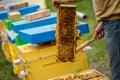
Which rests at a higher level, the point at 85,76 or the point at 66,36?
the point at 66,36

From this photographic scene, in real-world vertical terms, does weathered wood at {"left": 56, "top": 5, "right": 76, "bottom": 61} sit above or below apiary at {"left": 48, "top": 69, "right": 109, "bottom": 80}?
above

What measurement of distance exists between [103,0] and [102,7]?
43 mm

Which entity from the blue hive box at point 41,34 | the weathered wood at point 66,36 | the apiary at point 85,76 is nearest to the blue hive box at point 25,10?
the blue hive box at point 41,34

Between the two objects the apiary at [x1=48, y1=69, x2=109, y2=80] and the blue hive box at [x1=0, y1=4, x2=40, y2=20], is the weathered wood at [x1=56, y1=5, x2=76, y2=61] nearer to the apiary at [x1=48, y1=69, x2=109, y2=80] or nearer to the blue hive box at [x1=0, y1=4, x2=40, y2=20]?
the apiary at [x1=48, y1=69, x2=109, y2=80]

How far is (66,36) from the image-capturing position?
95.8 inches

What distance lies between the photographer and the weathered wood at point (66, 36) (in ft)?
7.76

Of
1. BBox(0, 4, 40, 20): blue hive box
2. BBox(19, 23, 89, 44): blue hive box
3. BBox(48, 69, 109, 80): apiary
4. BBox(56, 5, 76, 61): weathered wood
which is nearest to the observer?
BBox(56, 5, 76, 61): weathered wood

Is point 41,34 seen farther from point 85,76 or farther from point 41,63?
point 85,76

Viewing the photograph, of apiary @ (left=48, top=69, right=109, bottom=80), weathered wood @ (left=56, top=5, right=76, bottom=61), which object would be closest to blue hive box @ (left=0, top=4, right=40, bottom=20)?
apiary @ (left=48, top=69, right=109, bottom=80)

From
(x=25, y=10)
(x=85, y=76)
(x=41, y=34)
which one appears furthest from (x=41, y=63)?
(x=25, y=10)

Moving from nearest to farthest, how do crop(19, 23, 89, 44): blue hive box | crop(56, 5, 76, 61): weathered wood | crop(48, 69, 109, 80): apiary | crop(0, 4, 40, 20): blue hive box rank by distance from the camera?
crop(56, 5, 76, 61): weathered wood → crop(48, 69, 109, 80): apiary → crop(19, 23, 89, 44): blue hive box → crop(0, 4, 40, 20): blue hive box

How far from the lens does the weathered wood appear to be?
7.76ft

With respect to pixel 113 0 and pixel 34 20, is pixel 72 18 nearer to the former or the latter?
pixel 113 0

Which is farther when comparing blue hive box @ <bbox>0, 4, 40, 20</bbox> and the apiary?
blue hive box @ <bbox>0, 4, 40, 20</bbox>
